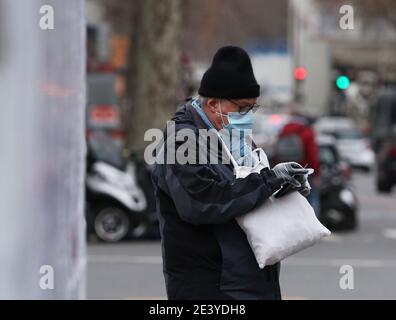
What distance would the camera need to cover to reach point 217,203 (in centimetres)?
442

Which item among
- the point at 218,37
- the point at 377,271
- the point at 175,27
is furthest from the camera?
the point at 218,37

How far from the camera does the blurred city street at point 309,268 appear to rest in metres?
11.3

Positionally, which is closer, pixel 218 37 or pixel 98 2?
pixel 98 2

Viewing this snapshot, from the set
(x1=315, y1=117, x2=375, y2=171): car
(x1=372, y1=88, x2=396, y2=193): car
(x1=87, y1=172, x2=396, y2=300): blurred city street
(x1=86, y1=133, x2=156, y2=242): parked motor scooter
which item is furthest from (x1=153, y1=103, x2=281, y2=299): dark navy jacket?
(x1=315, y1=117, x2=375, y2=171): car

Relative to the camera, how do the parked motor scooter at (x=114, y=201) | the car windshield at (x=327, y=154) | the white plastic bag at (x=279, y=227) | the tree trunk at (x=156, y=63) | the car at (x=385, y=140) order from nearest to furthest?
the white plastic bag at (x=279, y=227) < the parked motor scooter at (x=114, y=201) < the car windshield at (x=327, y=154) < the tree trunk at (x=156, y=63) < the car at (x=385, y=140)

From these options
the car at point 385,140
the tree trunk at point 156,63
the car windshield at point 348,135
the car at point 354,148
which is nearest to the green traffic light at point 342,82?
the tree trunk at point 156,63

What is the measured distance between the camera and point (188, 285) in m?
4.55

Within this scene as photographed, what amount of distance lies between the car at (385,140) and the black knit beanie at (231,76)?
20.7 metres

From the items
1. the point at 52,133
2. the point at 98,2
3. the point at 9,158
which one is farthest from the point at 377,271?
the point at 98,2

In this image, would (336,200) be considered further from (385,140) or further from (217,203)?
(217,203)

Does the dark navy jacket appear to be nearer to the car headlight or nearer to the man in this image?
the man

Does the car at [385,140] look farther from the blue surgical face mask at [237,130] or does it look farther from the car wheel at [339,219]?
the blue surgical face mask at [237,130]

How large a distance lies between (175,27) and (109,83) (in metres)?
9.82
